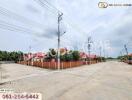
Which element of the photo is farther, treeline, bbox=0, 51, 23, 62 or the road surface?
treeline, bbox=0, 51, 23, 62

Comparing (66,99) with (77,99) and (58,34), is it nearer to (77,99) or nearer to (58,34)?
(77,99)

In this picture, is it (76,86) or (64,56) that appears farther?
(64,56)

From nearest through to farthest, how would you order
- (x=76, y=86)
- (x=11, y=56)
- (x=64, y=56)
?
(x=76, y=86) → (x=64, y=56) → (x=11, y=56)

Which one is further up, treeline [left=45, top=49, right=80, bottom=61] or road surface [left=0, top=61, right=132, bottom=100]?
treeline [left=45, top=49, right=80, bottom=61]

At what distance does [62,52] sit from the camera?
233ft

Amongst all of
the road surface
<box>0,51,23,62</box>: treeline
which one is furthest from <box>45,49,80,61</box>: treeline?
<box>0,51,23,62</box>: treeline

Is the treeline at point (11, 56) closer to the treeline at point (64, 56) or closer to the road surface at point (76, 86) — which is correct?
the treeline at point (64, 56)

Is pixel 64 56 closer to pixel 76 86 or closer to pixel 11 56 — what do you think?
pixel 76 86

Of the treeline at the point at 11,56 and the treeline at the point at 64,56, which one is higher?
the treeline at the point at 11,56

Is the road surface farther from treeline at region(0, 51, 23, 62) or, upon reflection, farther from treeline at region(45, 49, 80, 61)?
treeline at region(0, 51, 23, 62)

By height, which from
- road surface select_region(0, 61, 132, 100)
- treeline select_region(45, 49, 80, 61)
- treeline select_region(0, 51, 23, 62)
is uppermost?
treeline select_region(0, 51, 23, 62)

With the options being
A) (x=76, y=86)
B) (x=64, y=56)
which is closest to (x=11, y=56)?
(x=64, y=56)

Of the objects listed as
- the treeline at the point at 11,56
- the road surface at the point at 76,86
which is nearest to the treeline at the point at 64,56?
the road surface at the point at 76,86

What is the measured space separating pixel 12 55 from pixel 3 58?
6804 millimetres
